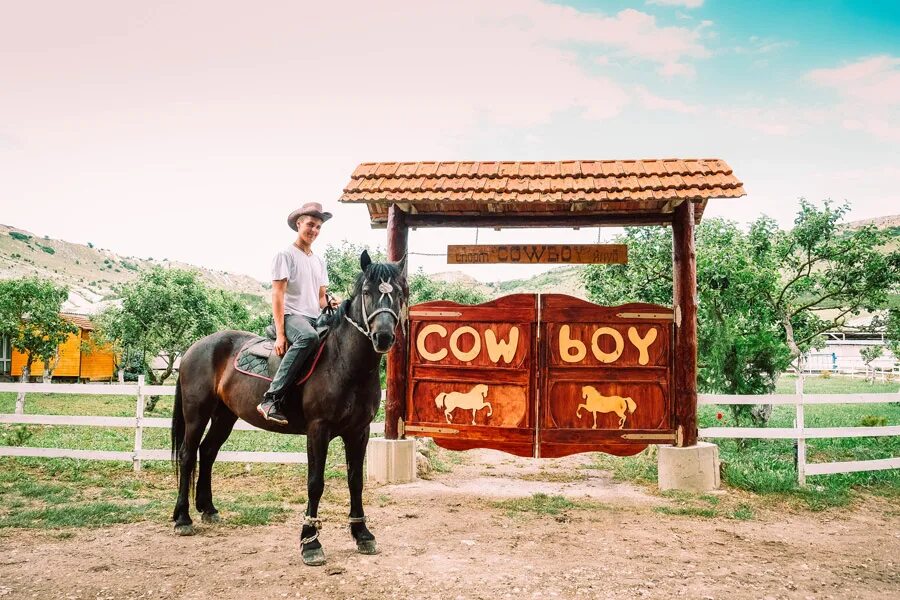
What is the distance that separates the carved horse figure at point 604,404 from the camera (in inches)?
273

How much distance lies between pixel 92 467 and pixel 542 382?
671cm

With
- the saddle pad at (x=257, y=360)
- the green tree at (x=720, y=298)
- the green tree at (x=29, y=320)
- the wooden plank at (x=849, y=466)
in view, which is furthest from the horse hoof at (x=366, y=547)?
the green tree at (x=29, y=320)

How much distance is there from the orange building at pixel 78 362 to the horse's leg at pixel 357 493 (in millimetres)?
27963

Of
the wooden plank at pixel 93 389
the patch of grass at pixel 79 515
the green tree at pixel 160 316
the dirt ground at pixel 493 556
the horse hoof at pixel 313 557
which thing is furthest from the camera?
the green tree at pixel 160 316

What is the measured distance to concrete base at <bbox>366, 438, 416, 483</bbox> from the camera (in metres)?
7.21

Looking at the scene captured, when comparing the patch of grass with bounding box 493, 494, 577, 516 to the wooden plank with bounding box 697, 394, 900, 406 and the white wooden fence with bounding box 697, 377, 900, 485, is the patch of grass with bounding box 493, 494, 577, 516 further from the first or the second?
the wooden plank with bounding box 697, 394, 900, 406

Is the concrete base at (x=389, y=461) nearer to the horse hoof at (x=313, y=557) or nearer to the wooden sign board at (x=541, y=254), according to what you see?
the wooden sign board at (x=541, y=254)

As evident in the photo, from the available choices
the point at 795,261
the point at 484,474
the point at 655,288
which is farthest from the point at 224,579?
the point at 795,261

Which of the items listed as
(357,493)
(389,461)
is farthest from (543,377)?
(357,493)

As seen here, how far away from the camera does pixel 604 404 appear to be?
6945 mm

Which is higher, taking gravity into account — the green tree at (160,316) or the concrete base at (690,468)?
the green tree at (160,316)

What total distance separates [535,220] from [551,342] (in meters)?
1.67

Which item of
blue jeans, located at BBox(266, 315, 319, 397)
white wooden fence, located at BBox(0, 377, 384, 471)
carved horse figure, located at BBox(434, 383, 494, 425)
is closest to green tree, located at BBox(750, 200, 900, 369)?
carved horse figure, located at BBox(434, 383, 494, 425)

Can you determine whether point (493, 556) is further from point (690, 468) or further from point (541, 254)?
point (541, 254)
